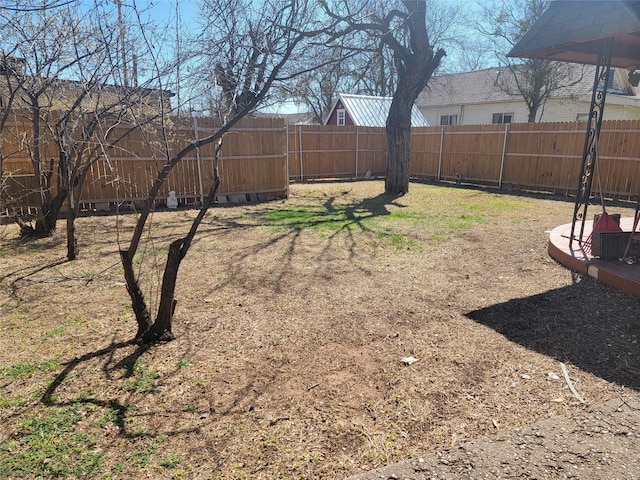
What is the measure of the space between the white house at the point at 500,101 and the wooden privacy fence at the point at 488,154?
6677 millimetres

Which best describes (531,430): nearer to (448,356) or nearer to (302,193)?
(448,356)

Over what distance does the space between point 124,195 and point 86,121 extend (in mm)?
4891

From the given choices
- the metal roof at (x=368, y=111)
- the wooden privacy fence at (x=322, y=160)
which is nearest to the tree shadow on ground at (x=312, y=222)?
the wooden privacy fence at (x=322, y=160)

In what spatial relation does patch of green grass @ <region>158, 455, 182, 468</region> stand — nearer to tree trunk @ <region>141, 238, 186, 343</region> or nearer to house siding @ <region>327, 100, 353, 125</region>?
tree trunk @ <region>141, 238, 186, 343</region>

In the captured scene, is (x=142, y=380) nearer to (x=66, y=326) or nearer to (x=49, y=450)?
(x=49, y=450)

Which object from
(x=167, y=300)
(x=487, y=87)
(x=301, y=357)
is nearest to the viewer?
(x=301, y=357)

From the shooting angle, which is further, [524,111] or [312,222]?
[524,111]

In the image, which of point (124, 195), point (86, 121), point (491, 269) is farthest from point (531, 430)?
point (124, 195)

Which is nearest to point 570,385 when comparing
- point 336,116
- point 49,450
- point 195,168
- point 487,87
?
point 49,450

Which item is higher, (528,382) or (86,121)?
(86,121)

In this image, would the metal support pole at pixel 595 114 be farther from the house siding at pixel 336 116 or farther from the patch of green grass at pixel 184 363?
the house siding at pixel 336 116

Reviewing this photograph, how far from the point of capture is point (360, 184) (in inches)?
606

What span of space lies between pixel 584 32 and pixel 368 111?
1872 cm

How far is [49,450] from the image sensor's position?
216 cm
